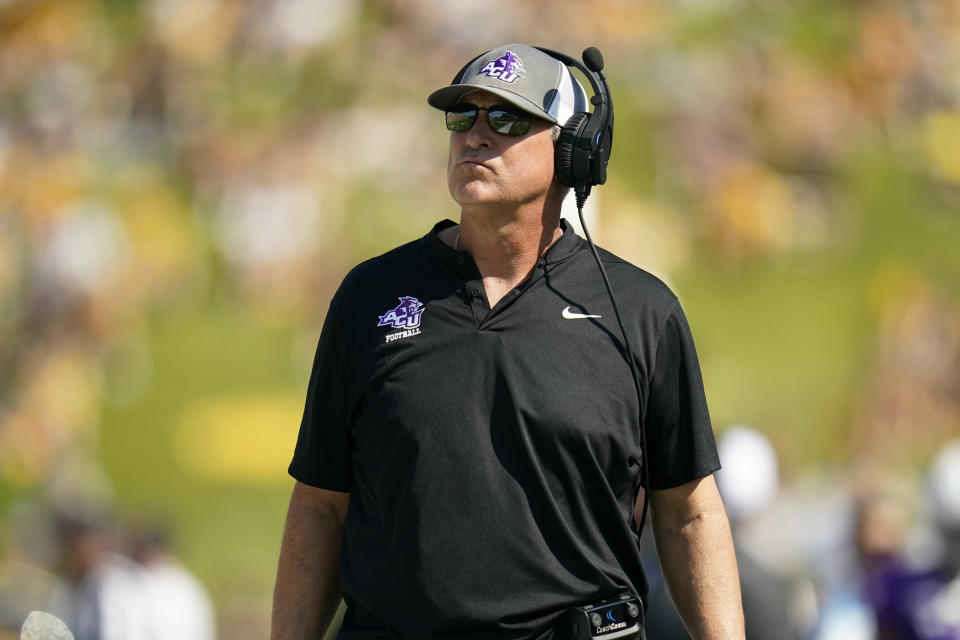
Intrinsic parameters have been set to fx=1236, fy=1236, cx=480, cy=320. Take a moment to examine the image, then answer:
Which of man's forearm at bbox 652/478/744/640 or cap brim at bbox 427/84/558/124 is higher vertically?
cap brim at bbox 427/84/558/124

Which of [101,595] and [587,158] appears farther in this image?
[101,595]

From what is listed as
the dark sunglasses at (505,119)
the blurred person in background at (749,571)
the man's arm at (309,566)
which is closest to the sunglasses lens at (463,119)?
the dark sunglasses at (505,119)

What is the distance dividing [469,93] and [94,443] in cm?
872

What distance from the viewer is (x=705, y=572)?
2408 millimetres

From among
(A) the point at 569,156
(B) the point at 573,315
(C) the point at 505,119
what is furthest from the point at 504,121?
(B) the point at 573,315

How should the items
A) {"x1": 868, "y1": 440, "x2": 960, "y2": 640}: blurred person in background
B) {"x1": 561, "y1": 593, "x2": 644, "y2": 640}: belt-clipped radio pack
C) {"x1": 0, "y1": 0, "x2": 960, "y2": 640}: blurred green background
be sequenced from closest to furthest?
1. {"x1": 561, "y1": 593, "x2": 644, "y2": 640}: belt-clipped radio pack
2. {"x1": 868, "y1": 440, "x2": 960, "y2": 640}: blurred person in background
3. {"x1": 0, "y1": 0, "x2": 960, "y2": 640}: blurred green background

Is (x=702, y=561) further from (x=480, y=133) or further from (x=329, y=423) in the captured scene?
(x=480, y=133)

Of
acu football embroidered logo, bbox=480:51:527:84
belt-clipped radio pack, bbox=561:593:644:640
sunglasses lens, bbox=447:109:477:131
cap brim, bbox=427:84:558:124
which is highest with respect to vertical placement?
acu football embroidered logo, bbox=480:51:527:84

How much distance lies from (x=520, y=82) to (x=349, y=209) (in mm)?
8490

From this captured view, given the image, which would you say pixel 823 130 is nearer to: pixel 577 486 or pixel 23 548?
pixel 23 548

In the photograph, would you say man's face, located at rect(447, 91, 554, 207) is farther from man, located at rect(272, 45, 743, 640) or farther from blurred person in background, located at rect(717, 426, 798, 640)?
blurred person in background, located at rect(717, 426, 798, 640)

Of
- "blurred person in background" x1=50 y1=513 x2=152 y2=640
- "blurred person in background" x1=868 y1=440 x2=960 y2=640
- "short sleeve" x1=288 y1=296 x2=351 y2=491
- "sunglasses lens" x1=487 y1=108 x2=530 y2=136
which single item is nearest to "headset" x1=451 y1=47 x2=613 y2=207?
"sunglasses lens" x1=487 y1=108 x2=530 y2=136

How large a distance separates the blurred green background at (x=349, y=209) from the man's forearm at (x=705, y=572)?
801cm

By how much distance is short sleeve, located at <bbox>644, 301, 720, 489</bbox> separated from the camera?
2.38m
